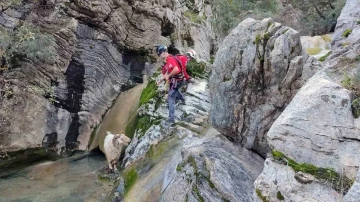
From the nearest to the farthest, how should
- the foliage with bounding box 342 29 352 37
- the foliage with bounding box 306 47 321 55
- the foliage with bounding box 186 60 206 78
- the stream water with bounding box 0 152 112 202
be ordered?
1. the foliage with bounding box 342 29 352 37
2. the stream water with bounding box 0 152 112 202
3. the foliage with bounding box 186 60 206 78
4. the foliage with bounding box 306 47 321 55

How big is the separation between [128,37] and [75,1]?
280 centimetres

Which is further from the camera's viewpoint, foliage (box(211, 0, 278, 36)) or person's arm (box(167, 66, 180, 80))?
foliage (box(211, 0, 278, 36))

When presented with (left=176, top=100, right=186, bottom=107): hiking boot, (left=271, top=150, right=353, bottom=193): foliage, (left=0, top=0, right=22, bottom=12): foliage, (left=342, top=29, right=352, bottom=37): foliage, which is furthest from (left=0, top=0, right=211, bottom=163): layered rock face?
(left=342, top=29, right=352, bottom=37): foliage

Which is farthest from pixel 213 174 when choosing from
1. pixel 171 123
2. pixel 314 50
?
pixel 314 50

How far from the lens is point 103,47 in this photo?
15695 millimetres

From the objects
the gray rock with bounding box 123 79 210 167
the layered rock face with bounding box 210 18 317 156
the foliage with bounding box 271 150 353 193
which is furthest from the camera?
the gray rock with bounding box 123 79 210 167

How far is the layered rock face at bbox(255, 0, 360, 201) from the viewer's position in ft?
17.1

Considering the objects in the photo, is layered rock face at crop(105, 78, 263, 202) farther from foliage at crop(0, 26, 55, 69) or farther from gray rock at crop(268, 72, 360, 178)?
foliage at crop(0, 26, 55, 69)

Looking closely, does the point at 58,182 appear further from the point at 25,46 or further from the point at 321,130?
the point at 321,130

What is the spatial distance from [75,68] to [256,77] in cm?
890

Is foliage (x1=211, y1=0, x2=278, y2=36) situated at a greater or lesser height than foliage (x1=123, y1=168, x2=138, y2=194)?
greater

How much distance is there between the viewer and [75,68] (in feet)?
48.6

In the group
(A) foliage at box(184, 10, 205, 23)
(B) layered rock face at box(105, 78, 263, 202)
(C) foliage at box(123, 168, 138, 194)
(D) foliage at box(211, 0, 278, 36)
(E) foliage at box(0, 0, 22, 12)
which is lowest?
(C) foliage at box(123, 168, 138, 194)

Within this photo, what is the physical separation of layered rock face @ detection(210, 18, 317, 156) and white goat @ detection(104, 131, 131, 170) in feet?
13.4
